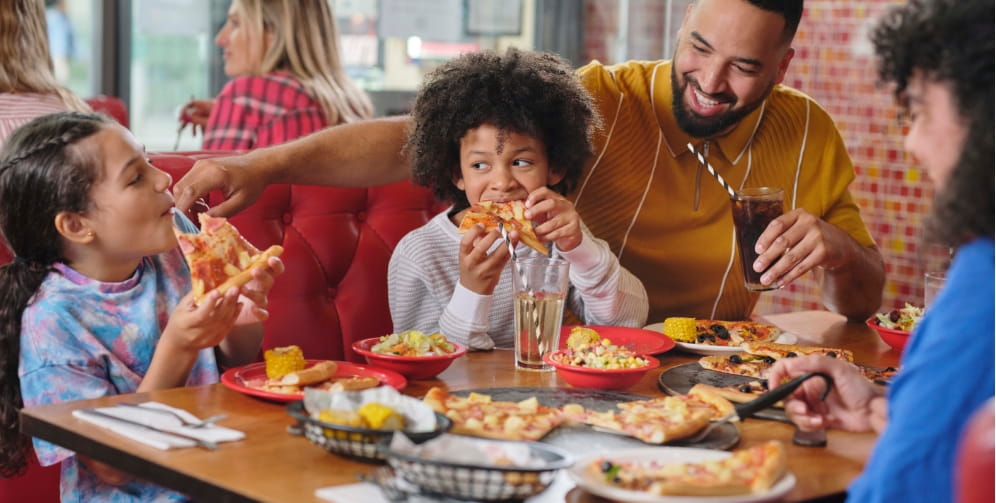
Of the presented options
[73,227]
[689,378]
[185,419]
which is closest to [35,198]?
[73,227]

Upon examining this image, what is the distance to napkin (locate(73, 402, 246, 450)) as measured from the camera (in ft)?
5.26

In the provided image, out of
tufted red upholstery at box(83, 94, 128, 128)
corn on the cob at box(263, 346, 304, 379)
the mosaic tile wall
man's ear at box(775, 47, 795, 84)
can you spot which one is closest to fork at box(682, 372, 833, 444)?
corn on the cob at box(263, 346, 304, 379)

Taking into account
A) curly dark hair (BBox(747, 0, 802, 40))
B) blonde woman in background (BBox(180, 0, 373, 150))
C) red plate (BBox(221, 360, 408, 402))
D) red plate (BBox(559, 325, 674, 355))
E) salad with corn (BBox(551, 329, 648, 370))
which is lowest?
red plate (BBox(559, 325, 674, 355))

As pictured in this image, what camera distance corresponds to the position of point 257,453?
159 centimetres

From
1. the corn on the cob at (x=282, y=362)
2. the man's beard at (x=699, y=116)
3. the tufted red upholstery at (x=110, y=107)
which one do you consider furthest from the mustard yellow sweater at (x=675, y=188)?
the tufted red upholstery at (x=110, y=107)

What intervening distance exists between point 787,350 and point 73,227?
1.30 metres

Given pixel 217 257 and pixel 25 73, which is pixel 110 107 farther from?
pixel 217 257

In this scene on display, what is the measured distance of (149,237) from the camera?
213cm

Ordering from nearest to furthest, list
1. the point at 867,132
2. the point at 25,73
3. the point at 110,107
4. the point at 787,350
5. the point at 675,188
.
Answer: the point at 787,350 < the point at 675,188 < the point at 25,73 < the point at 110,107 < the point at 867,132

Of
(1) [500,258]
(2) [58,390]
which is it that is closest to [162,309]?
(2) [58,390]

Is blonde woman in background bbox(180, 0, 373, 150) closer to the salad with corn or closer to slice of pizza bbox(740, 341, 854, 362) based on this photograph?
slice of pizza bbox(740, 341, 854, 362)

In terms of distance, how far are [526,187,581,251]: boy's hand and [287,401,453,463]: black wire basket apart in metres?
0.99

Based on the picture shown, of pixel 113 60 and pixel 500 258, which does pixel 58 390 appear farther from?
pixel 113 60

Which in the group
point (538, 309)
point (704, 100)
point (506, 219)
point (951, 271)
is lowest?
point (538, 309)
